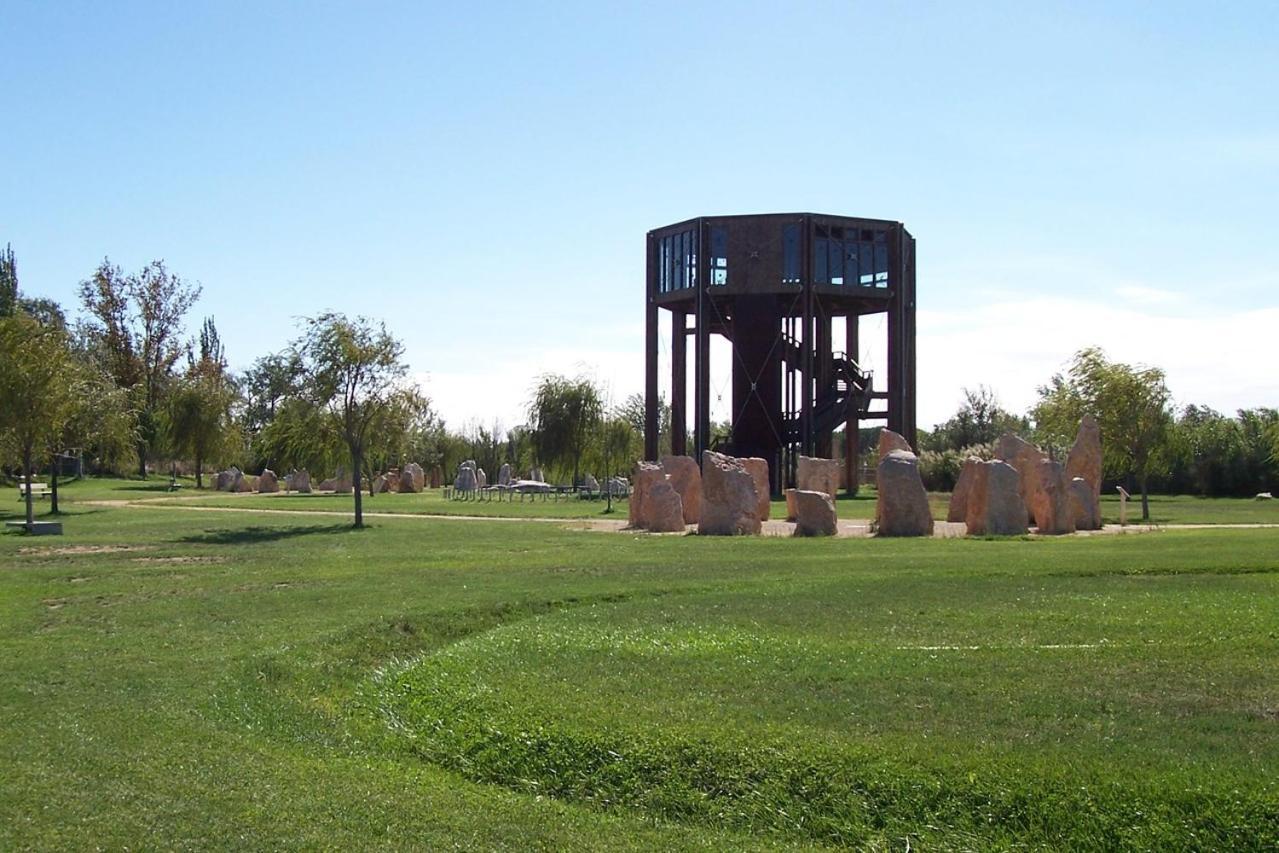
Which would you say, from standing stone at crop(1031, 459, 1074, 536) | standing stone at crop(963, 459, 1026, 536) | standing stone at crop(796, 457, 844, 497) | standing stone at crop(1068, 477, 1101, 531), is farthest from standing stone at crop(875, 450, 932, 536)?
standing stone at crop(796, 457, 844, 497)

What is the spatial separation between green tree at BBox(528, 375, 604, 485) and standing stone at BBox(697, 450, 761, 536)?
25082 millimetres

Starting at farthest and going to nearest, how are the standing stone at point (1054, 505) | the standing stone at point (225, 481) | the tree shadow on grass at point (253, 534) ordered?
1. the standing stone at point (225, 481)
2. the standing stone at point (1054, 505)
3. the tree shadow on grass at point (253, 534)

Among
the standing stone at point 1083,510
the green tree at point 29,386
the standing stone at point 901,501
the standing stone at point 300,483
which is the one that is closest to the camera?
the standing stone at point 901,501

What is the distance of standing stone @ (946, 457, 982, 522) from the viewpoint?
101 feet

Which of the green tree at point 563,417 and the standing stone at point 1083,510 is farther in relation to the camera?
the green tree at point 563,417

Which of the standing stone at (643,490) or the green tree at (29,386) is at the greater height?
the green tree at (29,386)

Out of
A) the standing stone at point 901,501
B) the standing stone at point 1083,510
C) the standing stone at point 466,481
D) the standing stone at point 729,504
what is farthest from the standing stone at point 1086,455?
the standing stone at point 466,481

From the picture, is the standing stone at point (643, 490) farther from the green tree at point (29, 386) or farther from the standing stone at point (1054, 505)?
the green tree at point (29, 386)

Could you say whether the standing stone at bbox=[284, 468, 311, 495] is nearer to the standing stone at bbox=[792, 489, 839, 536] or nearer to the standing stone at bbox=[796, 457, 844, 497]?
the standing stone at bbox=[796, 457, 844, 497]

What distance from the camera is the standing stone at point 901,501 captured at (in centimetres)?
2906

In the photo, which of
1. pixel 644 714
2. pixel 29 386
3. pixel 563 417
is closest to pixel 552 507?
pixel 563 417

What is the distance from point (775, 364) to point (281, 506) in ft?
77.4

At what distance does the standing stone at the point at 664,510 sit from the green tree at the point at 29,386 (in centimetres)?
1676

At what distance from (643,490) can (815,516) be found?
6009 mm
